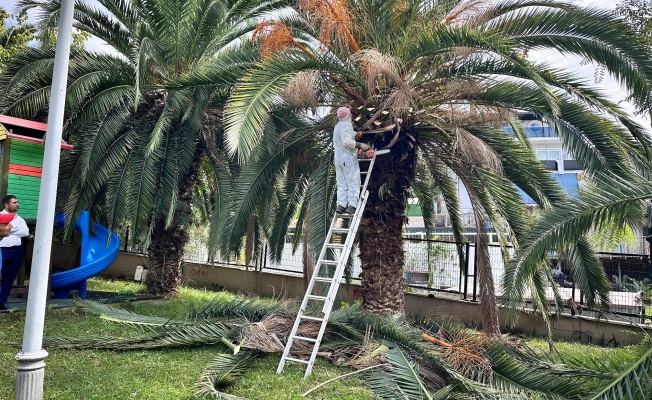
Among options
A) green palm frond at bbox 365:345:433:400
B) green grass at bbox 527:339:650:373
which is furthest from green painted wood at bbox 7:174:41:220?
green grass at bbox 527:339:650:373

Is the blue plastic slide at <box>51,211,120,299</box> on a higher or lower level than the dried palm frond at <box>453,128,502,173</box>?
lower

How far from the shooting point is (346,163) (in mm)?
7855

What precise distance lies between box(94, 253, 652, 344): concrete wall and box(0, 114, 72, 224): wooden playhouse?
4.81m

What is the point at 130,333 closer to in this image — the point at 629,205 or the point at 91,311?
the point at 91,311

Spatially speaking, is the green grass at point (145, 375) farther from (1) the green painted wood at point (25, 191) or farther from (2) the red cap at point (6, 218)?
(1) the green painted wood at point (25, 191)

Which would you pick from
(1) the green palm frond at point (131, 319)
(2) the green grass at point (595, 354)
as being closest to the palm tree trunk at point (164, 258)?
(1) the green palm frond at point (131, 319)

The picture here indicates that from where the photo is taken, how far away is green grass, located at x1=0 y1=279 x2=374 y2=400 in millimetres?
5887

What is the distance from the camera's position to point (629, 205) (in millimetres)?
5637

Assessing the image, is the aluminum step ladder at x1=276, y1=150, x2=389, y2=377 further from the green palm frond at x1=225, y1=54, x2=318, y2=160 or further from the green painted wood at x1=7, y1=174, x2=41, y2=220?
the green painted wood at x1=7, y1=174, x2=41, y2=220

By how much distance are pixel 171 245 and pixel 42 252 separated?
26.8ft

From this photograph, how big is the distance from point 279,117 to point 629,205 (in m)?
5.96

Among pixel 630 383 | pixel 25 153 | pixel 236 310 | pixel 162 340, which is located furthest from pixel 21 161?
pixel 630 383

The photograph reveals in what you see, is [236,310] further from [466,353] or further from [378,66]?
[378,66]

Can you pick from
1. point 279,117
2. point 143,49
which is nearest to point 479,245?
point 279,117
